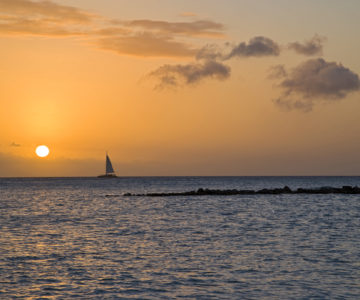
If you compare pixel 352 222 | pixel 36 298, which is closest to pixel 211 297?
pixel 36 298

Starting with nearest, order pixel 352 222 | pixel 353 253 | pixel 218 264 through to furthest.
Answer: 1. pixel 218 264
2. pixel 353 253
3. pixel 352 222

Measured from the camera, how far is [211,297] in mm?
19984

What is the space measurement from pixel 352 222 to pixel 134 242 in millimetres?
22663

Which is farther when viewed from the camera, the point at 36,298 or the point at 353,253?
the point at 353,253

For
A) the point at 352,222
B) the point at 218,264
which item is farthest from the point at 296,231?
the point at 218,264

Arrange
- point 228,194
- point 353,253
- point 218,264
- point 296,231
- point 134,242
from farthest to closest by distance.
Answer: point 228,194, point 296,231, point 134,242, point 353,253, point 218,264

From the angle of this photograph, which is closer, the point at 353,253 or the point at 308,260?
the point at 308,260

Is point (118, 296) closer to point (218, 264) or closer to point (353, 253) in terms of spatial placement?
point (218, 264)

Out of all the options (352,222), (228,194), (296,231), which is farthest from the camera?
(228,194)

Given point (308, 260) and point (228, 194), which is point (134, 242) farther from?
point (228, 194)

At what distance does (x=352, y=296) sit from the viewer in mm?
20062

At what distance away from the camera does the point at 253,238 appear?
36.4m

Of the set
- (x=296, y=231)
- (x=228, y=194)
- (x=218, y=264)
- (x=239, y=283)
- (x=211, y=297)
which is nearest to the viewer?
(x=211, y=297)

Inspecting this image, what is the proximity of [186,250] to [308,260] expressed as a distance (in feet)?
24.1
